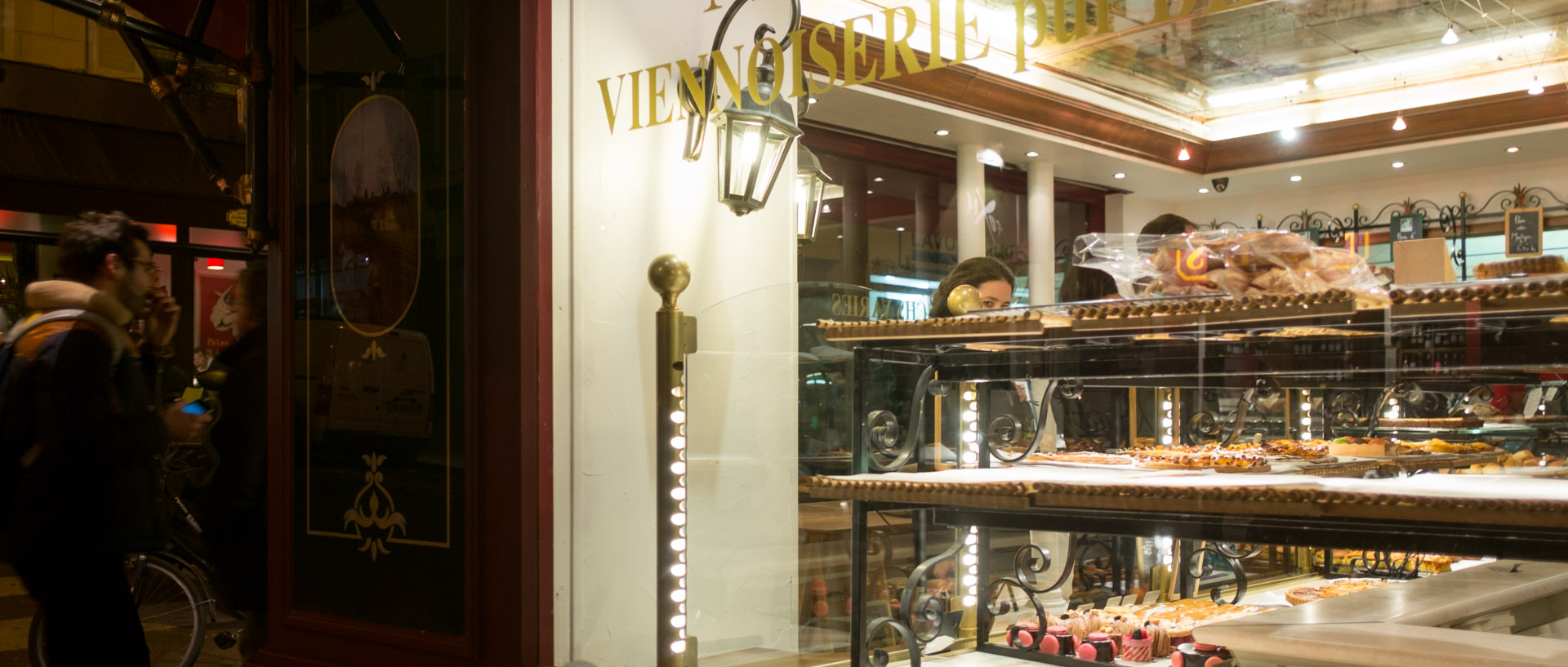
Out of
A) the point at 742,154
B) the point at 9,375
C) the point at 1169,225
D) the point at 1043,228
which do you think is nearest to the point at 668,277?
the point at 742,154

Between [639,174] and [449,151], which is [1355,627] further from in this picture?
[449,151]

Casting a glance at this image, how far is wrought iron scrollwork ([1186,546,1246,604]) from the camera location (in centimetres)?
325

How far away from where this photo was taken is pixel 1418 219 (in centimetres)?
291

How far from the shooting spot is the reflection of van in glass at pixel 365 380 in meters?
3.35

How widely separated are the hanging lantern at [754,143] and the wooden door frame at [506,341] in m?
0.50

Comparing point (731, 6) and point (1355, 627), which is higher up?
point (731, 6)

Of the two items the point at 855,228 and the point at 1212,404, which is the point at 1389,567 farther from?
the point at 855,228

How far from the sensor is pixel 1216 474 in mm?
2102

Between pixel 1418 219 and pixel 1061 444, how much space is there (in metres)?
1.04

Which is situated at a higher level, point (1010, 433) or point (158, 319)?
point (158, 319)

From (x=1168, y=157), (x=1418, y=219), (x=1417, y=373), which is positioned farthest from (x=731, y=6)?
(x=1417, y=373)

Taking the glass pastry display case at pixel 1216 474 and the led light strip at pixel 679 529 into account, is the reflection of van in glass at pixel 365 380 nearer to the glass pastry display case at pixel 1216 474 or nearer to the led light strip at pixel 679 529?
the led light strip at pixel 679 529

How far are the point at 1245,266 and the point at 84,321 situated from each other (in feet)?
8.41

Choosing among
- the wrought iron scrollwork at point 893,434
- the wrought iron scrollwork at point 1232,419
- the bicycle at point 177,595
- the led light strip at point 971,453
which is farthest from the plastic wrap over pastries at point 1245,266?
the bicycle at point 177,595
